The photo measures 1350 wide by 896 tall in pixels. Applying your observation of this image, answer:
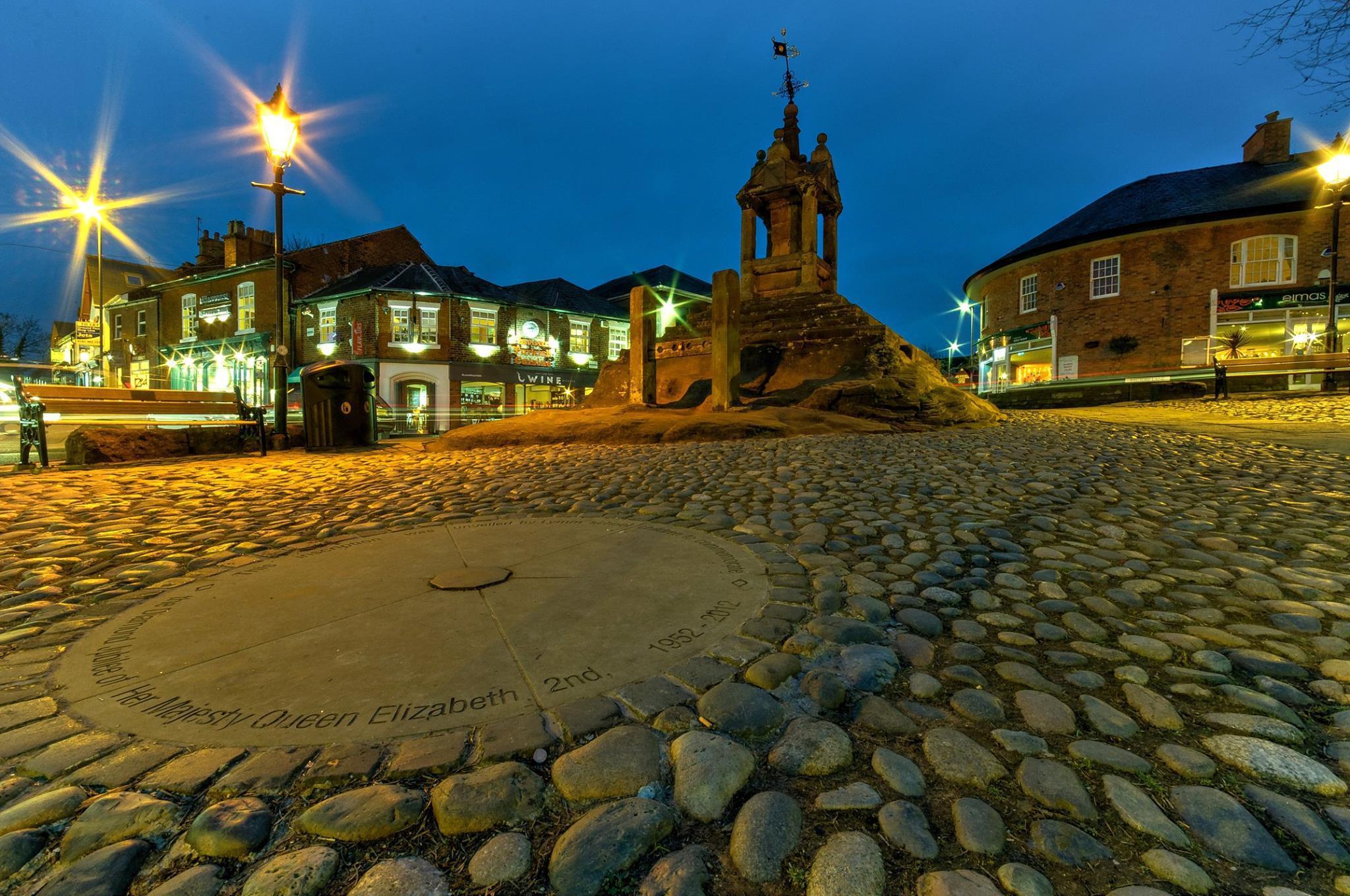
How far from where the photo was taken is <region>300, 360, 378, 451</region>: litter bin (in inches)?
406

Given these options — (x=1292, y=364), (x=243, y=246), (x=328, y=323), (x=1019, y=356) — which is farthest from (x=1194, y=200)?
(x=243, y=246)

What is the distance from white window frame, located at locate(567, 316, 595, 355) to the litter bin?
17899 millimetres

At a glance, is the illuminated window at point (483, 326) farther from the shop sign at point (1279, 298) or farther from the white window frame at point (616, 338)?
→ the shop sign at point (1279, 298)

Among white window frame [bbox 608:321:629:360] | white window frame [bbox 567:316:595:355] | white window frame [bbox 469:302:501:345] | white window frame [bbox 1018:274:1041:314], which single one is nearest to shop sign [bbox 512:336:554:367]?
white window frame [bbox 469:302:501:345]

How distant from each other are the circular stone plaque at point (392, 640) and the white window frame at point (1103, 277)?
104 feet

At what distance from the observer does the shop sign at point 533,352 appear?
26984 mm

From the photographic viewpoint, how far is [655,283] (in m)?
33.1

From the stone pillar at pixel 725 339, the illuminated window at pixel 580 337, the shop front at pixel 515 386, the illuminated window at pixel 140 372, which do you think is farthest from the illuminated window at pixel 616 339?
the illuminated window at pixel 140 372

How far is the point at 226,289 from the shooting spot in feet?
89.4

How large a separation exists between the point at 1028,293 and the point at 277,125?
32.8m

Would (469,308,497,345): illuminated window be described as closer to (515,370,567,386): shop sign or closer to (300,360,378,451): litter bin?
(515,370,567,386): shop sign

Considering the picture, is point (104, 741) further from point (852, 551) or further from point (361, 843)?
point (852, 551)

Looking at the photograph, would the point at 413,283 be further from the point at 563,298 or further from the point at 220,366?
the point at 220,366

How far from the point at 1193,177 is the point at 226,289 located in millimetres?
47042
